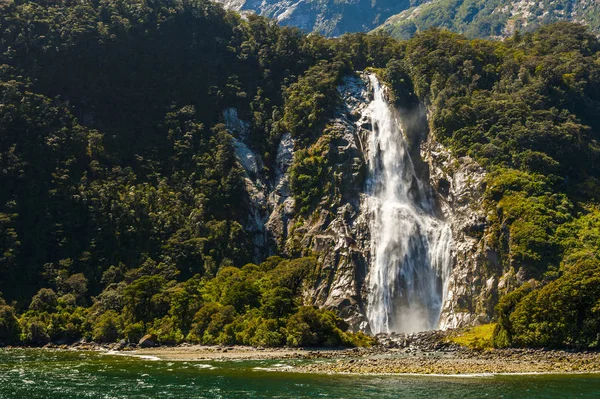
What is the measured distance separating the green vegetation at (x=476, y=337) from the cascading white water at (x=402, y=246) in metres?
11.0

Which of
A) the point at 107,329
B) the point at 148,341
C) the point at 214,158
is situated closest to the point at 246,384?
the point at 148,341

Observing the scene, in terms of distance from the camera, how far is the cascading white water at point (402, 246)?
90.2 metres

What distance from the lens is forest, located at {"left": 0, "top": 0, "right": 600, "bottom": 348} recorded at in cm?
8225

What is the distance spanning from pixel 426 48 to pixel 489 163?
121 ft

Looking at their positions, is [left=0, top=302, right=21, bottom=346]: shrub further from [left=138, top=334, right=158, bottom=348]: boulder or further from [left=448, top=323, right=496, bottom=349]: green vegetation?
[left=448, top=323, right=496, bottom=349]: green vegetation

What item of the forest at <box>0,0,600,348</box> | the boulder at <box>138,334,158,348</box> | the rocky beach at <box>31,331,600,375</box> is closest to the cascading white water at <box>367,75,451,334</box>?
the forest at <box>0,0,600,348</box>

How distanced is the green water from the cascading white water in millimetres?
35439

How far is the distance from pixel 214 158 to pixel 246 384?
75.4 m

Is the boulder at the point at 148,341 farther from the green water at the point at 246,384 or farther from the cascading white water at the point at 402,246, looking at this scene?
the cascading white water at the point at 402,246

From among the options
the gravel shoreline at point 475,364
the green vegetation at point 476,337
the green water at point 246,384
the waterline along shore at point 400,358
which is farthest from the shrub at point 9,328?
the green vegetation at point 476,337

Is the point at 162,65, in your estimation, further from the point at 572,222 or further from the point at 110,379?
the point at 110,379

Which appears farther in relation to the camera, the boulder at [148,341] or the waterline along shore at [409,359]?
the boulder at [148,341]

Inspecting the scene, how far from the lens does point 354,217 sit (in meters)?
103

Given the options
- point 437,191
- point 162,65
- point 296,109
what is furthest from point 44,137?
point 437,191
